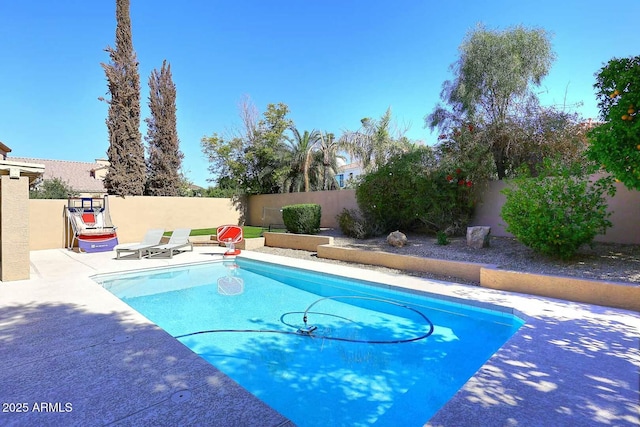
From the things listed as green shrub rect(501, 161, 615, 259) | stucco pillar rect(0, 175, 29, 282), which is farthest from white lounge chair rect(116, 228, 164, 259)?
green shrub rect(501, 161, 615, 259)

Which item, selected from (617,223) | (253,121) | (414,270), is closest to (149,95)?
(253,121)

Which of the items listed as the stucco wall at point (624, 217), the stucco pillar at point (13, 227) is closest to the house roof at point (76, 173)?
the stucco pillar at point (13, 227)

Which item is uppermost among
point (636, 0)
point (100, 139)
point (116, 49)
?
point (116, 49)

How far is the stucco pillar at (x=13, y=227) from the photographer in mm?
6469

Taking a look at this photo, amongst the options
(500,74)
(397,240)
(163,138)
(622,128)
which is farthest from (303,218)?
(163,138)

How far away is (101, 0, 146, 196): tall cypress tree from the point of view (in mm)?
15523

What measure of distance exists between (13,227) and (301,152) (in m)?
15.3

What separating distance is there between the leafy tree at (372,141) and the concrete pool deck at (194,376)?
54.7 ft

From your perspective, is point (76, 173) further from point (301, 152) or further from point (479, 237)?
point (479, 237)

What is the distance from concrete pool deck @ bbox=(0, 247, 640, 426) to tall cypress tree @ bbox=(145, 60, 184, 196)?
1532 cm

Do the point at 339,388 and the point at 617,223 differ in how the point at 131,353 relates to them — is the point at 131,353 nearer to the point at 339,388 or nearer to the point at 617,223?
the point at 339,388

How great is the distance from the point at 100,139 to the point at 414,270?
17266 mm

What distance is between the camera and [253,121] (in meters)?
22.6

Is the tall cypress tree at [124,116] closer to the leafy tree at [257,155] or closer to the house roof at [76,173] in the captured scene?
the leafy tree at [257,155]
